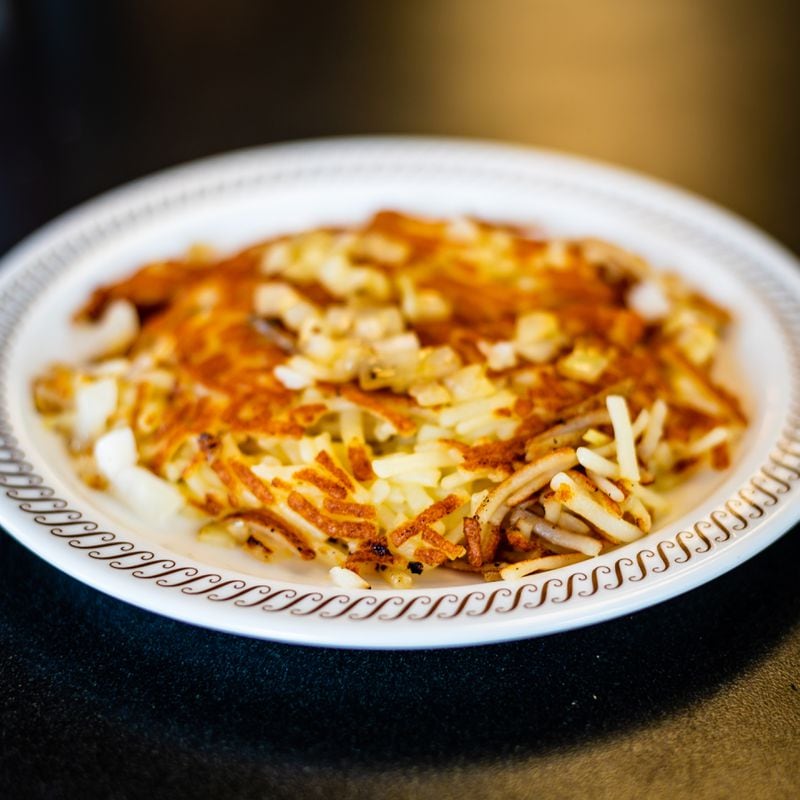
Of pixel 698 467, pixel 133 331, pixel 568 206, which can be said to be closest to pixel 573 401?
pixel 698 467

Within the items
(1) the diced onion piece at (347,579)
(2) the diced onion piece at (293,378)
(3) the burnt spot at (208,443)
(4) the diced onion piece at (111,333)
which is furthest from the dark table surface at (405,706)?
(4) the diced onion piece at (111,333)

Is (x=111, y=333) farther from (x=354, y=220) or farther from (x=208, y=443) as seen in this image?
(x=354, y=220)

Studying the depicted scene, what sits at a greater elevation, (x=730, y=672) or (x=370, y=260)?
(x=370, y=260)

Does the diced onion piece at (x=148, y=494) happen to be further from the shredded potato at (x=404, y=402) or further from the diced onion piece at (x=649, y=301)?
the diced onion piece at (x=649, y=301)

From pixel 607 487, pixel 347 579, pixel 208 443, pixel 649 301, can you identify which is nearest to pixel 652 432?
pixel 607 487

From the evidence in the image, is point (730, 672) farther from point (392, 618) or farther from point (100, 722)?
point (100, 722)

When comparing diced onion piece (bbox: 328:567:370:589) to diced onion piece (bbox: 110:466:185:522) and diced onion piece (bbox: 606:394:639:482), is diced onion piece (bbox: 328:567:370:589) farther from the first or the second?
diced onion piece (bbox: 606:394:639:482)
